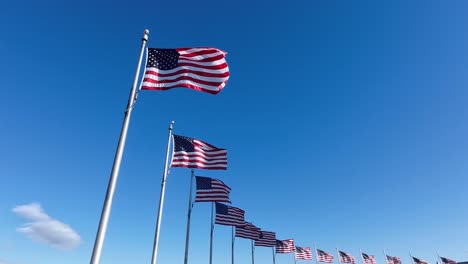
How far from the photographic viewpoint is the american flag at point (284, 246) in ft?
154

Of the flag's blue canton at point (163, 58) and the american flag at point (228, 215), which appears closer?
the flag's blue canton at point (163, 58)

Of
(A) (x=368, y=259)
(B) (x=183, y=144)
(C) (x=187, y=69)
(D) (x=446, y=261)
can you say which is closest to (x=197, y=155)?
(B) (x=183, y=144)

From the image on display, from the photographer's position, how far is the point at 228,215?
3114 centimetres

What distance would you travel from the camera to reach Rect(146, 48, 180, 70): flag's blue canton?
10.9 m

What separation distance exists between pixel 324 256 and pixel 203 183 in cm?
3617

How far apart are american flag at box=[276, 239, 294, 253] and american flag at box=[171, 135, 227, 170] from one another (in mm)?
33366

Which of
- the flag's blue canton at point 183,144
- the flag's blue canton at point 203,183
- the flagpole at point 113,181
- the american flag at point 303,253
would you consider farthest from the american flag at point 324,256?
the flagpole at point 113,181

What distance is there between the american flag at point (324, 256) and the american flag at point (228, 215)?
25.6 metres

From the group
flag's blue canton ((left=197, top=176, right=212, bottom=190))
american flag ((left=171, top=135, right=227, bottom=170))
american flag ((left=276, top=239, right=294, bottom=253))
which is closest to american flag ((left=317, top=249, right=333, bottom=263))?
american flag ((left=276, top=239, right=294, bottom=253))

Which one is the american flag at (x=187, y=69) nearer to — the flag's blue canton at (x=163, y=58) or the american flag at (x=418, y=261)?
the flag's blue canton at (x=163, y=58)

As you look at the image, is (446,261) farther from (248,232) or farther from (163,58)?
(163,58)

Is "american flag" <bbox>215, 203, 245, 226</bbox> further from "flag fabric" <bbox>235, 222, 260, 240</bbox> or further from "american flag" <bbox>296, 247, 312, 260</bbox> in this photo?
"american flag" <bbox>296, 247, 312, 260</bbox>

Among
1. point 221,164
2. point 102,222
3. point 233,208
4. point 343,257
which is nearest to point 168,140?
point 221,164

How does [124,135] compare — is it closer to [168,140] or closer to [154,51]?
[154,51]
